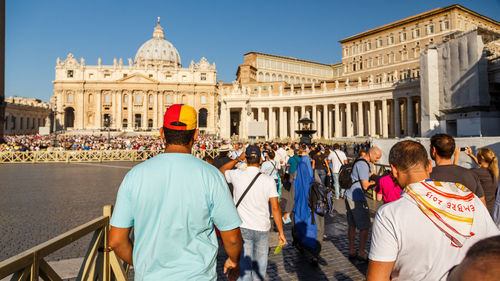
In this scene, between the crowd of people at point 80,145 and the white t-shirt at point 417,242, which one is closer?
the white t-shirt at point 417,242

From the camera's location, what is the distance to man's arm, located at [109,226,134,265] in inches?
75.2

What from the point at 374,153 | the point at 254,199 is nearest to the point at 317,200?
the point at 374,153

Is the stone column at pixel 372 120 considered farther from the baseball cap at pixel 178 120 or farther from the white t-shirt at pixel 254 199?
the baseball cap at pixel 178 120

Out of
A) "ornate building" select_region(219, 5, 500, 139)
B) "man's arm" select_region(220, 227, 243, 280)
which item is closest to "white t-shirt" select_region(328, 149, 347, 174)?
"man's arm" select_region(220, 227, 243, 280)

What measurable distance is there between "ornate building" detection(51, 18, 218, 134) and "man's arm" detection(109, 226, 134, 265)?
70.7m

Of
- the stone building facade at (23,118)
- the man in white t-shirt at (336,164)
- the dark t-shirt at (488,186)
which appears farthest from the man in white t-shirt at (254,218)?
the stone building facade at (23,118)

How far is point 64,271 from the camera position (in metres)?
4.28

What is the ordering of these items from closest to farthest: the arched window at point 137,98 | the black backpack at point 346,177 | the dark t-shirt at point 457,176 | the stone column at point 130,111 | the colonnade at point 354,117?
the dark t-shirt at point 457,176 < the black backpack at point 346,177 < the colonnade at point 354,117 < the stone column at point 130,111 < the arched window at point 137,98

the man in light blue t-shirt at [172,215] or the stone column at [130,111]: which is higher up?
the stone column at [130,111]

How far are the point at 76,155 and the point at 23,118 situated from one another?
193 feet

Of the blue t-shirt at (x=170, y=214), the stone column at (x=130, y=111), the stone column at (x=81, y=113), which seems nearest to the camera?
the blue t-shirt at (x=170, y=214)

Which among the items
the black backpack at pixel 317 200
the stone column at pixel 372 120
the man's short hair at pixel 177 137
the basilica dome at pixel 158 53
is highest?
the basilica dome at pixel 158 53

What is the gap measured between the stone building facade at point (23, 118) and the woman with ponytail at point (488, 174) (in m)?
77.3

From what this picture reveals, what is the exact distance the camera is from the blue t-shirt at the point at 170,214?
5.94 ft
